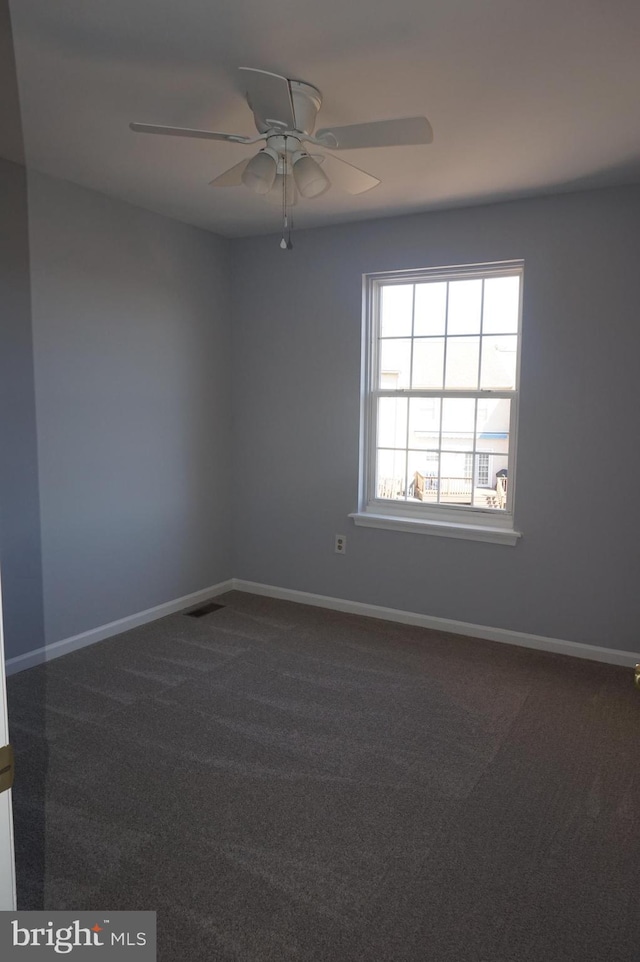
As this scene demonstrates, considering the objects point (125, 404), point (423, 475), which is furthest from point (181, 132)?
point (423, 475)

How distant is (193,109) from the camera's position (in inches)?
101

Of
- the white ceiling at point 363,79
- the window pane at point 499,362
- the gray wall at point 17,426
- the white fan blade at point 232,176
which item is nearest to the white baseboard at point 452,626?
the window pane at point 499,362

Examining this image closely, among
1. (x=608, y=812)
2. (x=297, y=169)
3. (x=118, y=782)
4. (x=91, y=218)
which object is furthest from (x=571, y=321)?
(x=118, y=782)

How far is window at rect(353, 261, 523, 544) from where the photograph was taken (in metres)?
3.92

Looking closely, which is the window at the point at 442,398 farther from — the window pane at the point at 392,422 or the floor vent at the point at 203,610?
the floor vent at the point at 203,610

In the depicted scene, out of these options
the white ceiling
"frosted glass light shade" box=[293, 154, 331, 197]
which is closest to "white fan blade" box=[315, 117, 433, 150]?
"frosted glass light shade" box=[293, 154, 331, 197]

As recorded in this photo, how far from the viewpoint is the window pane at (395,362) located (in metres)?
4.23

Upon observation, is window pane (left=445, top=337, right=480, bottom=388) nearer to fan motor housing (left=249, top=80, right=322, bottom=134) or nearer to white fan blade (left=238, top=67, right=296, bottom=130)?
fan motor housing (left=249, top=80, right=322, bottom=134)

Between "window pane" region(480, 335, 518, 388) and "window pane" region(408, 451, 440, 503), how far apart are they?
565mm

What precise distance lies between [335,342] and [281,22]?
2.44 m

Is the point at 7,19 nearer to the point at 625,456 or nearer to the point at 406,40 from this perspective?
the point at 406,40

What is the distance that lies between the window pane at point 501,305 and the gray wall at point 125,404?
1.86m

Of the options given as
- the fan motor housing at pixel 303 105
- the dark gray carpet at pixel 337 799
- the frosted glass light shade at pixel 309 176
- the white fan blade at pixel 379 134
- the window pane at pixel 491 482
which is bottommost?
the dark gray carpet at pixel 337 799

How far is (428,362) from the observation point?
13.6ft
